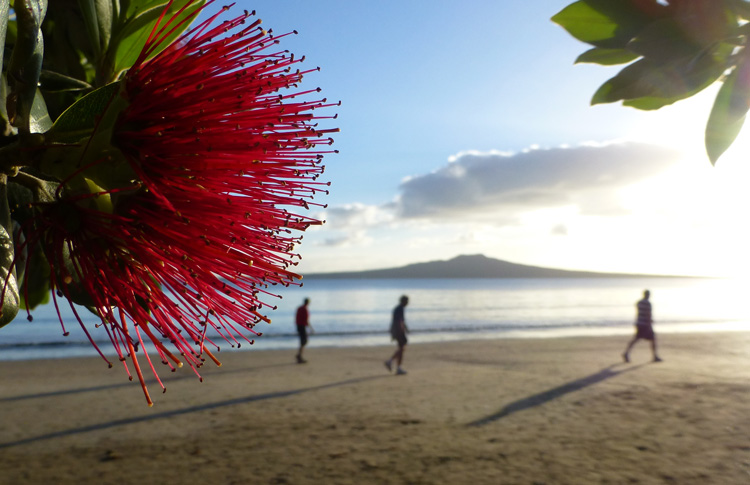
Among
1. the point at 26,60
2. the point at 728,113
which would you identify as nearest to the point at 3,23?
the point at 26,60

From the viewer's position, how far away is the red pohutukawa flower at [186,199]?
76cm

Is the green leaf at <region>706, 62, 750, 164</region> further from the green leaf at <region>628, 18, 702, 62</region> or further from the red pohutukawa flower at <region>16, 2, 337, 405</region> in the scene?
the red pohutukawa flower at <region>16, 2, 337, 405</region>

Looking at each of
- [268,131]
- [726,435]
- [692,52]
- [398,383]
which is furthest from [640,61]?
[398,383]

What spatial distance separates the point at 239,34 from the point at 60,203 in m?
0.36

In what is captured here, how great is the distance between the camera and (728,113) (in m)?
1.04

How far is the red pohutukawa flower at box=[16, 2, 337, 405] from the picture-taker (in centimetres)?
76

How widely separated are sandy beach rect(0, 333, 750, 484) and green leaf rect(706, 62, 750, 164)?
6435mm

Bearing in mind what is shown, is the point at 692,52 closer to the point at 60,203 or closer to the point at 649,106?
the point at 649,106

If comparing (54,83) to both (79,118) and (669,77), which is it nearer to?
(79,118)

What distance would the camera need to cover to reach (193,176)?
32.0 inches

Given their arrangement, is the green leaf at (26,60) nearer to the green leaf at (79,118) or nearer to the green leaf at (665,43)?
the green leaf at (79,118)

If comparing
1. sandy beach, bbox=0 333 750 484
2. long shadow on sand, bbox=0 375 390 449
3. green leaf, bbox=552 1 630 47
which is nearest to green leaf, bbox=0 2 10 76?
green leaf, bbox=552 1 630 47

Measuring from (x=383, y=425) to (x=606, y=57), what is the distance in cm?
870

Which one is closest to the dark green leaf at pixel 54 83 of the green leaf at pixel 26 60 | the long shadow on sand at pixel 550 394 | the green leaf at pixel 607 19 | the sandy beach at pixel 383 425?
the green leaf at pixel 26 60
